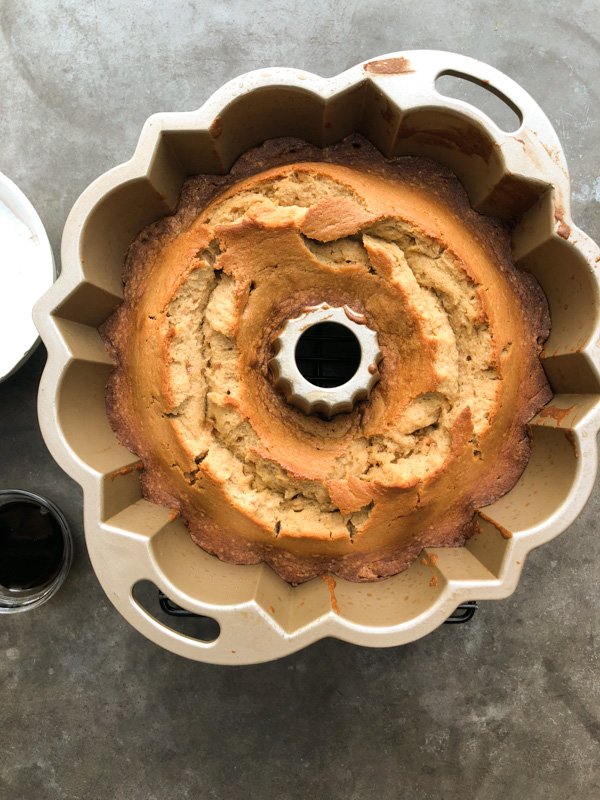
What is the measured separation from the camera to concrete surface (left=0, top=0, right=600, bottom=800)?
216 cm

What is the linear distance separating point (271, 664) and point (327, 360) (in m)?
1.10

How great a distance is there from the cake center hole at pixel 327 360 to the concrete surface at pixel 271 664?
94 centimetres

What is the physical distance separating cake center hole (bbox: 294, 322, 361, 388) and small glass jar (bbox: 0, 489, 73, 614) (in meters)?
1.00

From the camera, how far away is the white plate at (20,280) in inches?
79.4

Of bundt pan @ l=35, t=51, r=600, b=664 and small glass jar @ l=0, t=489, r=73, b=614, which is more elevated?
bundt pan @ l=35, t=51, r=600, b=664

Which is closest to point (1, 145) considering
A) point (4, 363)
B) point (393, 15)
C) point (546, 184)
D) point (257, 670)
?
point (4, 363)

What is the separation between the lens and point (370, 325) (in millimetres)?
1727

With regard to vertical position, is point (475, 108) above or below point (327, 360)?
above

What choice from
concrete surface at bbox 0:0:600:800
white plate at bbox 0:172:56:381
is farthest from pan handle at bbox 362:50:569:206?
white plate at bbox 0:172:56:381

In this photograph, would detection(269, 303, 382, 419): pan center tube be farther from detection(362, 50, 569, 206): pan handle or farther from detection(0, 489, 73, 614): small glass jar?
detection(0, 489, 73, 614): small glass jar

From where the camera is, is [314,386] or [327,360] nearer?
[314,386]

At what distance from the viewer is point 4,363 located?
6.69 feet

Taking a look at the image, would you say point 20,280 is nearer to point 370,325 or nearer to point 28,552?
point 28,552

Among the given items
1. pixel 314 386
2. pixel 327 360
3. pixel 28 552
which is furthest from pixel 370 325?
pixel 28 552
